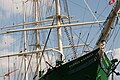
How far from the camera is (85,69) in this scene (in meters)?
29.0

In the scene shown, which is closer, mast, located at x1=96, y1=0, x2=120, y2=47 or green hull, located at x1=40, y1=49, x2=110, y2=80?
mast, located at x1=96, y1=0, x2=120, y2=47

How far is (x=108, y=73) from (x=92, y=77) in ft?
10.4

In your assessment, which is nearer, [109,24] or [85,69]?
[109,24]

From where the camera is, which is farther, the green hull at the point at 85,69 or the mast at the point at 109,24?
the green hull at the point at 85,69

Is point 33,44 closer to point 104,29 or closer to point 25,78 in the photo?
point 25,78

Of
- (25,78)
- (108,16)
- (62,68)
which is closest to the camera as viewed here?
(108,16)

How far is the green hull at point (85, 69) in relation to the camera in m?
28.6

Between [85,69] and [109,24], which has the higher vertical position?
[109,24]

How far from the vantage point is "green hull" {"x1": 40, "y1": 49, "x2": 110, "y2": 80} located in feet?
93.9

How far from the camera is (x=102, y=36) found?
28547 millimetres

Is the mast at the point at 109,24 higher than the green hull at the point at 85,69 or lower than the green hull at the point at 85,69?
higher

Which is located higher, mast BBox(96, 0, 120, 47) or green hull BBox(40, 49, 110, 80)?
mast BBox(96, 0, 120, 47)

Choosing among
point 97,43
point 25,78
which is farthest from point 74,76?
point 25,78

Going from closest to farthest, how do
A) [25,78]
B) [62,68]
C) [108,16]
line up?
[108,16]
[62,68]
[25,78]
